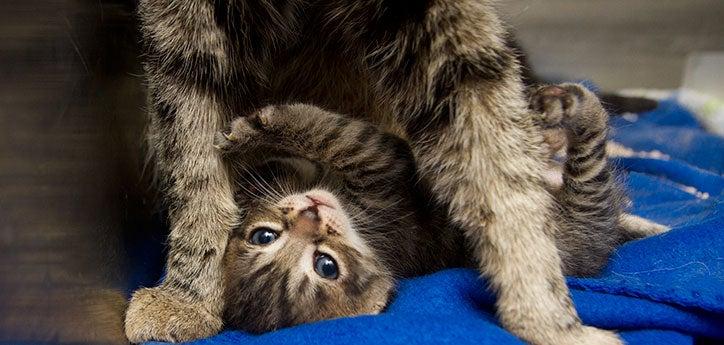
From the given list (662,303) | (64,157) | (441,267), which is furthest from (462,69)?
(64,157)

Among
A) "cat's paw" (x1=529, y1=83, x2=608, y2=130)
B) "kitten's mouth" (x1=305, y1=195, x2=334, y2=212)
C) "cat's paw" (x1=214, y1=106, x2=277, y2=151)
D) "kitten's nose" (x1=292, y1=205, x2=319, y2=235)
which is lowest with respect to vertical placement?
"kitten's nose" (x1=292, y1=205, x2=319, y2=235)

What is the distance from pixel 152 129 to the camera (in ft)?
5.73

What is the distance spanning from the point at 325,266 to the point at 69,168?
1.86ft

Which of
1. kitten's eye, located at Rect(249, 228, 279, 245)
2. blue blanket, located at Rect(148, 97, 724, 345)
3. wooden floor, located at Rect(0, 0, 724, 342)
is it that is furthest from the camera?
kitten's eye, located at Rect(249, 228, 279, 245)

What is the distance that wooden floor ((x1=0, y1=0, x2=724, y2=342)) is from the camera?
0.97 metres

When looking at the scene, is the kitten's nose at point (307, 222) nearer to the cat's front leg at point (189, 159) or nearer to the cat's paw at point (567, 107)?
the cat's front leg at point (189, 159)

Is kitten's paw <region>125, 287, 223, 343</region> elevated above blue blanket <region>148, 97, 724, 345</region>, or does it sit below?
below

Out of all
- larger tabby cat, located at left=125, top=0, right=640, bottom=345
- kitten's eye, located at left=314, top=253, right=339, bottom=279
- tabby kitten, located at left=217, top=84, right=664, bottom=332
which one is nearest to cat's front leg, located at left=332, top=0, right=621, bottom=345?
larger tabby cat, located at left=125, top=0, right=640, bottom=345

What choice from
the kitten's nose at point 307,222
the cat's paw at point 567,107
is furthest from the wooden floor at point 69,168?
the kitten's nose at point 307,222

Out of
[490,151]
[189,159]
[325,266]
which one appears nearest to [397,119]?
[490,151]

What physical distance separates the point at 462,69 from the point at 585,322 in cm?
57

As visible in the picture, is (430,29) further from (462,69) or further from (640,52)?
(640,52)

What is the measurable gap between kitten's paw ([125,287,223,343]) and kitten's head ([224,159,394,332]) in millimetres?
60

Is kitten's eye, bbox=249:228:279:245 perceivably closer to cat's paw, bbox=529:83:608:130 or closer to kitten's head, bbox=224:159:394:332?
kitten's head, bbox=224:159:394:332
